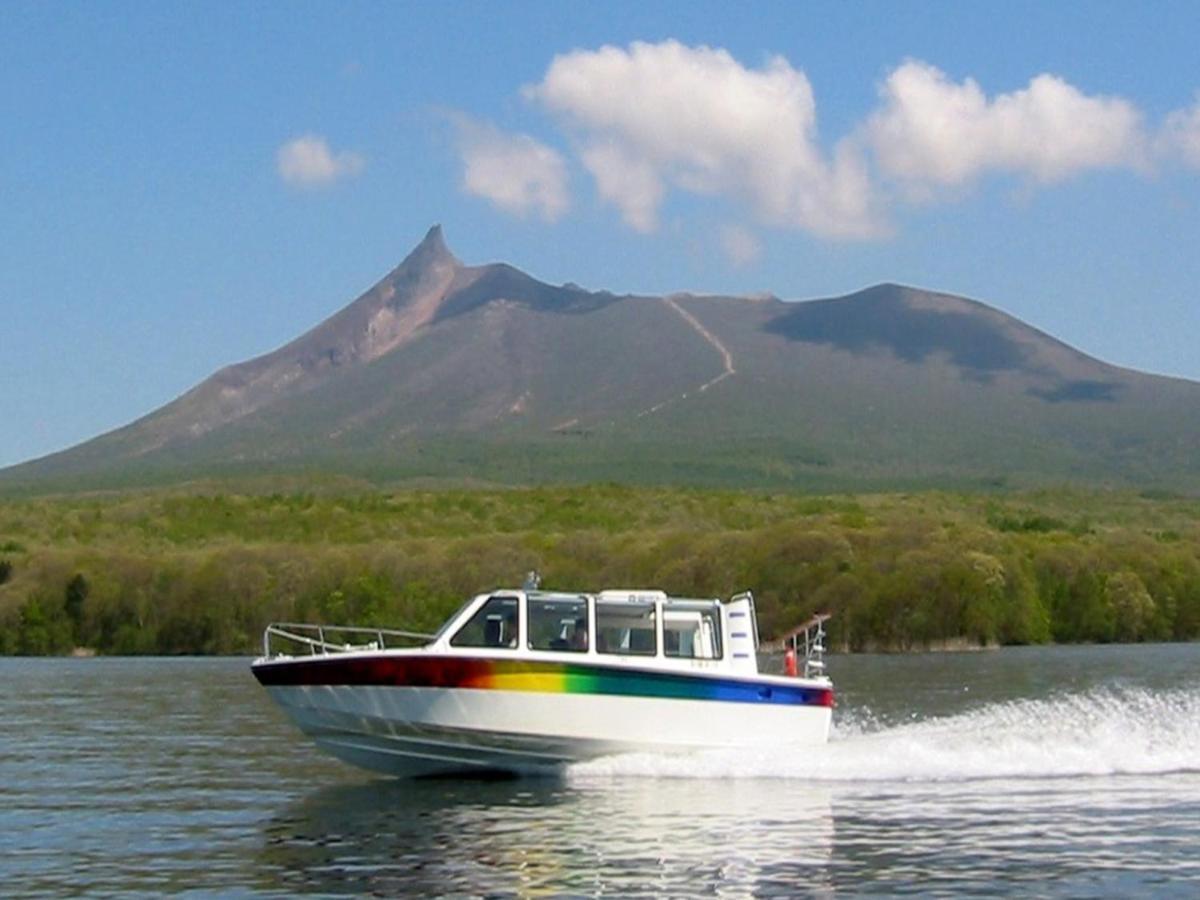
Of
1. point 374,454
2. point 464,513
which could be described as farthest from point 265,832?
point 374,454

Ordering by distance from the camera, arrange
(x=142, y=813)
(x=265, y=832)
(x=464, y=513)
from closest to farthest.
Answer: (x=265, y=832), (x=142, y=813), (x=464, y=513)

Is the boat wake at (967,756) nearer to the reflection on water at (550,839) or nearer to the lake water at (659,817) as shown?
the lake water at (659,817)

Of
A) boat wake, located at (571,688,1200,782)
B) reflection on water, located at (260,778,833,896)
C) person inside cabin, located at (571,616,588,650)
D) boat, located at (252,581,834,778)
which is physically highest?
person inside cabin, located at (571,616,588,650)

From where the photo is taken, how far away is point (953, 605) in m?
74.5

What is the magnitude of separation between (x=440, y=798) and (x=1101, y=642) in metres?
60.1

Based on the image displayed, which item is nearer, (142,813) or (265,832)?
(265,832)

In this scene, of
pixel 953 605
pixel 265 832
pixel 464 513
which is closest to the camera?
pixel 265 832

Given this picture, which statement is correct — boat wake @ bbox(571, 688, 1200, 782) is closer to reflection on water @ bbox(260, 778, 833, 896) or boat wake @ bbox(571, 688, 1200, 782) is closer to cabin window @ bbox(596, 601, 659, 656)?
reflection on water @ bbox(260, 778, 833, 896)

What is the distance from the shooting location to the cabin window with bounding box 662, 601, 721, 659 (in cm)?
2400

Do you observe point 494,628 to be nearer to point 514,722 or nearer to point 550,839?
point 514,722

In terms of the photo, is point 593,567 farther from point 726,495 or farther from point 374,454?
point 374,454

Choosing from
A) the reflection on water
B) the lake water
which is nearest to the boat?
the lake water

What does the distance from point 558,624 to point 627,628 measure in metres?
0.82

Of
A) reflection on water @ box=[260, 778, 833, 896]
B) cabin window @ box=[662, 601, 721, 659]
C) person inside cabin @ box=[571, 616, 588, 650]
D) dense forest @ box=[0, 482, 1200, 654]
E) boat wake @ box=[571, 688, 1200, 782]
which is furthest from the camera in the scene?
dense forest @ box=[0, 482, 1200, 654]
